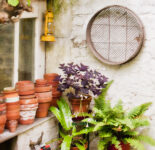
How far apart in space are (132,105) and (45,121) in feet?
3.61

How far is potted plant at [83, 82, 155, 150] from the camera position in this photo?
271cm

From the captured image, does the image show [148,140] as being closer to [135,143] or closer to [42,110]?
[135,143]

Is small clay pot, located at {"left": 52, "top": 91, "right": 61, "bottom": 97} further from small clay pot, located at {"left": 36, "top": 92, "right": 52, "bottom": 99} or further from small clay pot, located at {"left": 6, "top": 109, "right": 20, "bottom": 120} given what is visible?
small clay pot, located at {"left": 6, "top": 109, "right": 20, "bottom": 120}

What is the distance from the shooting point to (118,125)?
2.78 metres

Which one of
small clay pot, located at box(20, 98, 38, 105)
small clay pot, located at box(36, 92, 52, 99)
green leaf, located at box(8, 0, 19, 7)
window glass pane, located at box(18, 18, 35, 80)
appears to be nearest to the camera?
green leaf, located at box(8, 0, 19, 7)

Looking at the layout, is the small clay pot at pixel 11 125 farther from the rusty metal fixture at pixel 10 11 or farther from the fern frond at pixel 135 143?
the fern frond at pixel 135 143

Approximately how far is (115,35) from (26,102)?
1.39 m

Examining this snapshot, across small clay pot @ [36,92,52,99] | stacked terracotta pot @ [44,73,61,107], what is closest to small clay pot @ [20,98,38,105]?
small clay pot @ [36,92,52,99]

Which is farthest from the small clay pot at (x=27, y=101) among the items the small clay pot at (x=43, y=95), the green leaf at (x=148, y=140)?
the green leaf at (x=148, y=140)

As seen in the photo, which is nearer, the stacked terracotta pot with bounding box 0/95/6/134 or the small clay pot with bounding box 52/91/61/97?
the stacked terracotta pot with bounding box 0/95/6/134

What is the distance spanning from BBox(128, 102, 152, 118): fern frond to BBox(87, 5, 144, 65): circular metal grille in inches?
22.8

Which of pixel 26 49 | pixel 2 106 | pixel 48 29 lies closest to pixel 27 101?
pixel 2 106

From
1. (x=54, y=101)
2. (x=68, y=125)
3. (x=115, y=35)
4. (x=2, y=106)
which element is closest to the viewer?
(x=2, y=106)

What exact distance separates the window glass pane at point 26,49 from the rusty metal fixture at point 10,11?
447 millimetres
